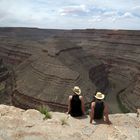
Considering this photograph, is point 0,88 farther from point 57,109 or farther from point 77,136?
point 77,136

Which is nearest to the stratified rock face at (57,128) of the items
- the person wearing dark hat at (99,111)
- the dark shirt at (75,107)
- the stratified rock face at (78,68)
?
the person wearing dark hat at (99,111)

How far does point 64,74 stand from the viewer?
48438 millimetres

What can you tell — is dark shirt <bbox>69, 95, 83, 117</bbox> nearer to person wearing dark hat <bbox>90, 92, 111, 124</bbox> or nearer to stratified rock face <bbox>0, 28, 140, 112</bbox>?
person wearing dark hat <bbox>90, 92, 111, 124</bbox>

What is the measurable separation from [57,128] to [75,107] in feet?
9.05

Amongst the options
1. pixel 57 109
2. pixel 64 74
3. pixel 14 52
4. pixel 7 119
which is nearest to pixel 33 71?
pixel 64 74

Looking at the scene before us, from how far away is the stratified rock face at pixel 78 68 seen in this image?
146 ft

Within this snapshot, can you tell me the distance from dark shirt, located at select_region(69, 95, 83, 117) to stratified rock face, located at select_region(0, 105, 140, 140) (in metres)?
0.78

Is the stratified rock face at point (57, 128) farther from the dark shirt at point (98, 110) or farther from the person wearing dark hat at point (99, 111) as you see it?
the dark shirt at point (98, 110)

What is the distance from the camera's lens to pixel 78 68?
5678 centimetres

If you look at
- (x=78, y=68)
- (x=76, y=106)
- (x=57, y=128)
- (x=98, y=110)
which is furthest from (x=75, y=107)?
(x=78, y=68)

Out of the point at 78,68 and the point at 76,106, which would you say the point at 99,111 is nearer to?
the point at 76,106

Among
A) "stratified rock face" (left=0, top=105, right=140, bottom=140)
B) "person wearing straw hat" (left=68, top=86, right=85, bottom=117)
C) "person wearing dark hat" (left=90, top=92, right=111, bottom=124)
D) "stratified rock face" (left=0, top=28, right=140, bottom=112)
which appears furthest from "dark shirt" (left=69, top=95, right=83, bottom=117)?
"stratified rock face" (left=0, top=28, right=140, bottom=112)

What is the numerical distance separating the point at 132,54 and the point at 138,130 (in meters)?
69.6

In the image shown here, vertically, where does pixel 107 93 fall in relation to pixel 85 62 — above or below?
below
